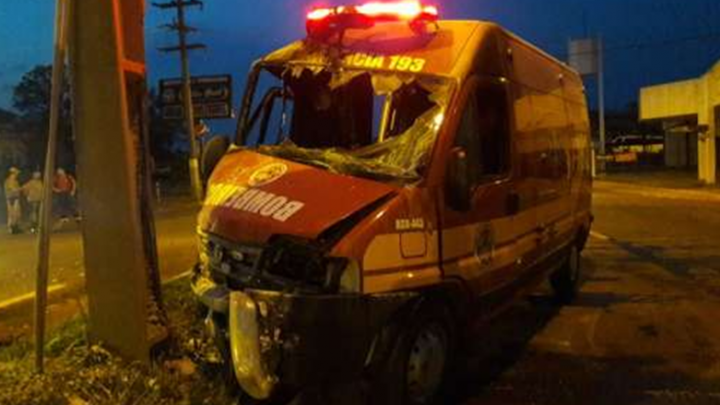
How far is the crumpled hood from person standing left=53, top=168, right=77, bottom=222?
56.5 ft

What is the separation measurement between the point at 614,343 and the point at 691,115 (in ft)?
149

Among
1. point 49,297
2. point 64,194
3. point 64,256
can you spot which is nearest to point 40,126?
point 64,194

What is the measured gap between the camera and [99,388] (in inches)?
211

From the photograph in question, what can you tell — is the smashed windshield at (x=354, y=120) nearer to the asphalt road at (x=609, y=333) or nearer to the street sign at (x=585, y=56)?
the asphalt road at (x=609, y=333)

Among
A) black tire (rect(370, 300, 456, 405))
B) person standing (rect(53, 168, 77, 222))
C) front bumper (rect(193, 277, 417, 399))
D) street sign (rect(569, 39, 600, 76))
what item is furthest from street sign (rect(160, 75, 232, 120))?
street sign (rect(569, 39, 600, 76))

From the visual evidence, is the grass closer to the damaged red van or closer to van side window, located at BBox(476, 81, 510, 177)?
the damaged red van

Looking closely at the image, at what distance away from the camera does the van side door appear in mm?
5887

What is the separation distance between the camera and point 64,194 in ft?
85.7

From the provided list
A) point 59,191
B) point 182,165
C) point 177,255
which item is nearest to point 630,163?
point 182,165

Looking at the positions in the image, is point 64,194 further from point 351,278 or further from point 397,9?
point 351,278

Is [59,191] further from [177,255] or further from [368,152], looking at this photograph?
[368,152]

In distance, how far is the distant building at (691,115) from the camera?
40781mm

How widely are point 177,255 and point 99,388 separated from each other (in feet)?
33.0

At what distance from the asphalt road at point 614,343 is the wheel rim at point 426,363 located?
0.49 m
